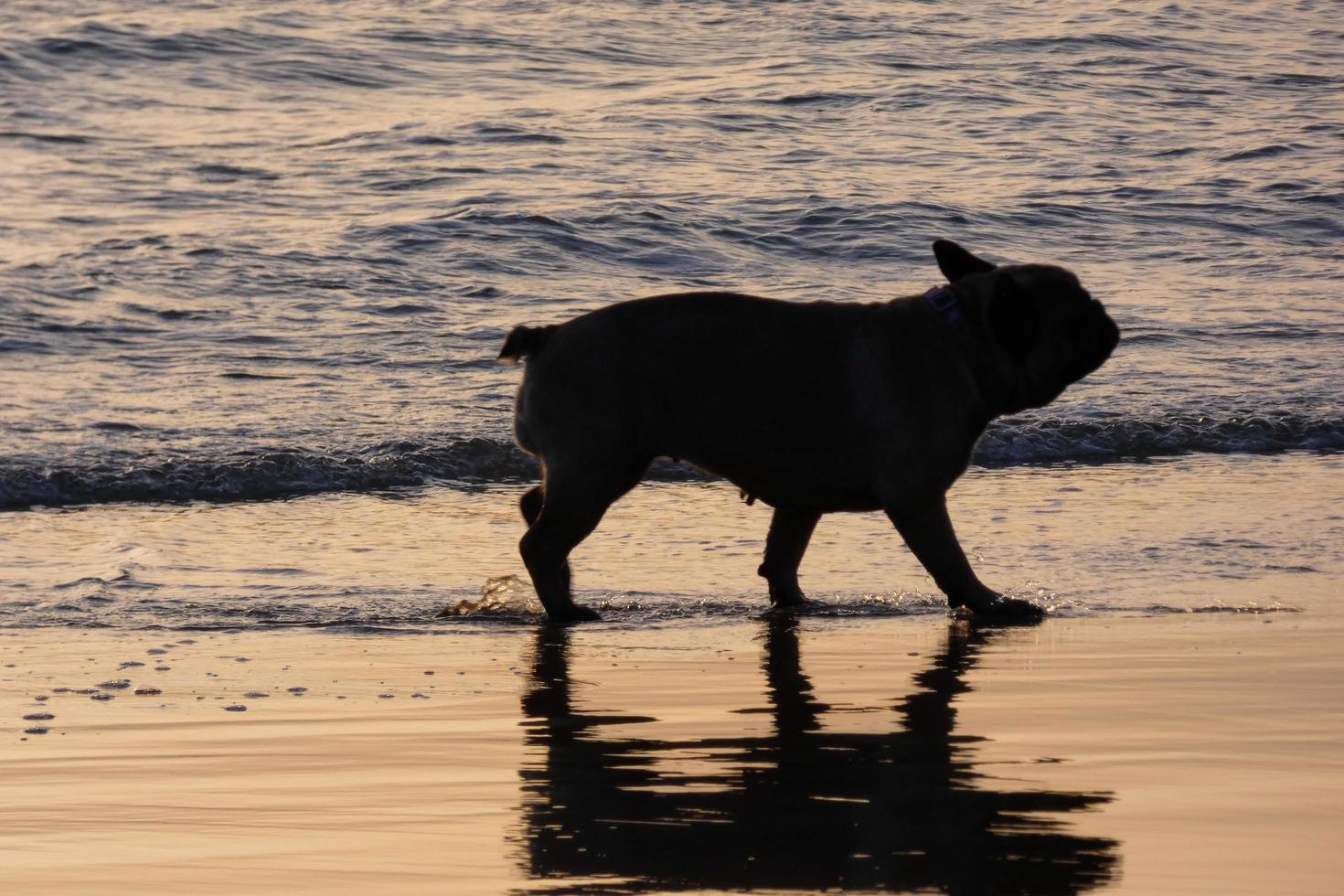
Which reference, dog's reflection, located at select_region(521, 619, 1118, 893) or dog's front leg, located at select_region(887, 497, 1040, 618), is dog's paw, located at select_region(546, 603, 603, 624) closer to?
dog's front leg, located at select_region(887, 497, 1040, 618)

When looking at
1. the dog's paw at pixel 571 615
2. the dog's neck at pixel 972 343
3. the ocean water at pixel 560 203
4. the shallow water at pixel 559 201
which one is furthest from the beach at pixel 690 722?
the shallow water at pixel 559 201

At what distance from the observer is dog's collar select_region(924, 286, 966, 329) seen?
266 inches

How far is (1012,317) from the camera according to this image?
6.65m

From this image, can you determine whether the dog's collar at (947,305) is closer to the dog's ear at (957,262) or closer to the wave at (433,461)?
the dog's ear at (957,262)

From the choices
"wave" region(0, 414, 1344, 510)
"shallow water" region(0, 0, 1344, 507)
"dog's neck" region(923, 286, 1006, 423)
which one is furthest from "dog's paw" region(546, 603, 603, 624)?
"shallow water" region(0, 0, 1344, 507)

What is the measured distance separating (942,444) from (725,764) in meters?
2.37

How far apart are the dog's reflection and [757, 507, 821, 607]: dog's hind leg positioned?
69.5 inches

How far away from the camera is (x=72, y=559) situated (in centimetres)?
811

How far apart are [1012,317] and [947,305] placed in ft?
0.77

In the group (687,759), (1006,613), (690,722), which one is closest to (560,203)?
(1006,613)

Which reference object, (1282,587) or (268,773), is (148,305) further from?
(268,773)

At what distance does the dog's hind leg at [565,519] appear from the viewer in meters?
6.78

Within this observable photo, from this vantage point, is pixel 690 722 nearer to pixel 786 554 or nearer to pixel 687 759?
pixel 687 759

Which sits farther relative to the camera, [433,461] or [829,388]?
[433,461]
